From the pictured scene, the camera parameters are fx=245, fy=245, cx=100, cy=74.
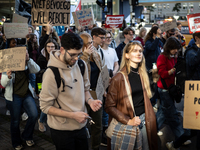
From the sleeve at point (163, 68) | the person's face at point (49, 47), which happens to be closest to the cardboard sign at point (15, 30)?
the person's face at point (49, 47)

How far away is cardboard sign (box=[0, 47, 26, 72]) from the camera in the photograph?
411cm

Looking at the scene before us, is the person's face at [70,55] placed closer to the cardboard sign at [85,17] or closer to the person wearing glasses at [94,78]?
the person wearing glasses at [94,78]

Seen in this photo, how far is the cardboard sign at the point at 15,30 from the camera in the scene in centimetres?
577

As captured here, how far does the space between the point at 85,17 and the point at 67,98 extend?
4808 mm

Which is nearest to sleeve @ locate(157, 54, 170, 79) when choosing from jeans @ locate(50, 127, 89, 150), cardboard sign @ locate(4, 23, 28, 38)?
jeans @ locate(50, 127, 89, 150)

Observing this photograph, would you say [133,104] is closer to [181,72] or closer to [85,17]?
[181,72]

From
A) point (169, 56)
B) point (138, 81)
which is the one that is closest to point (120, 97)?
point (138, 81)

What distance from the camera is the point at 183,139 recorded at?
409cm

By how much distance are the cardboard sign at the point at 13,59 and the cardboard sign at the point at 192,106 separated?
266 cm

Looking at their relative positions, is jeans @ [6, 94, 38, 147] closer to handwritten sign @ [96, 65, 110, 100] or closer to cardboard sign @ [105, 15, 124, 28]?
handwritten sign @ [96, 65, 110, 100]

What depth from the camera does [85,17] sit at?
7059mm

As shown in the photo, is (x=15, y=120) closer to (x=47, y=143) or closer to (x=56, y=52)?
(x=47, y=143)

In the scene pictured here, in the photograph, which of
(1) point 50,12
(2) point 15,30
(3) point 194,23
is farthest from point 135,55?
(2) point 15,30

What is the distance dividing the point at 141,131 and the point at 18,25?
4.19 meters
